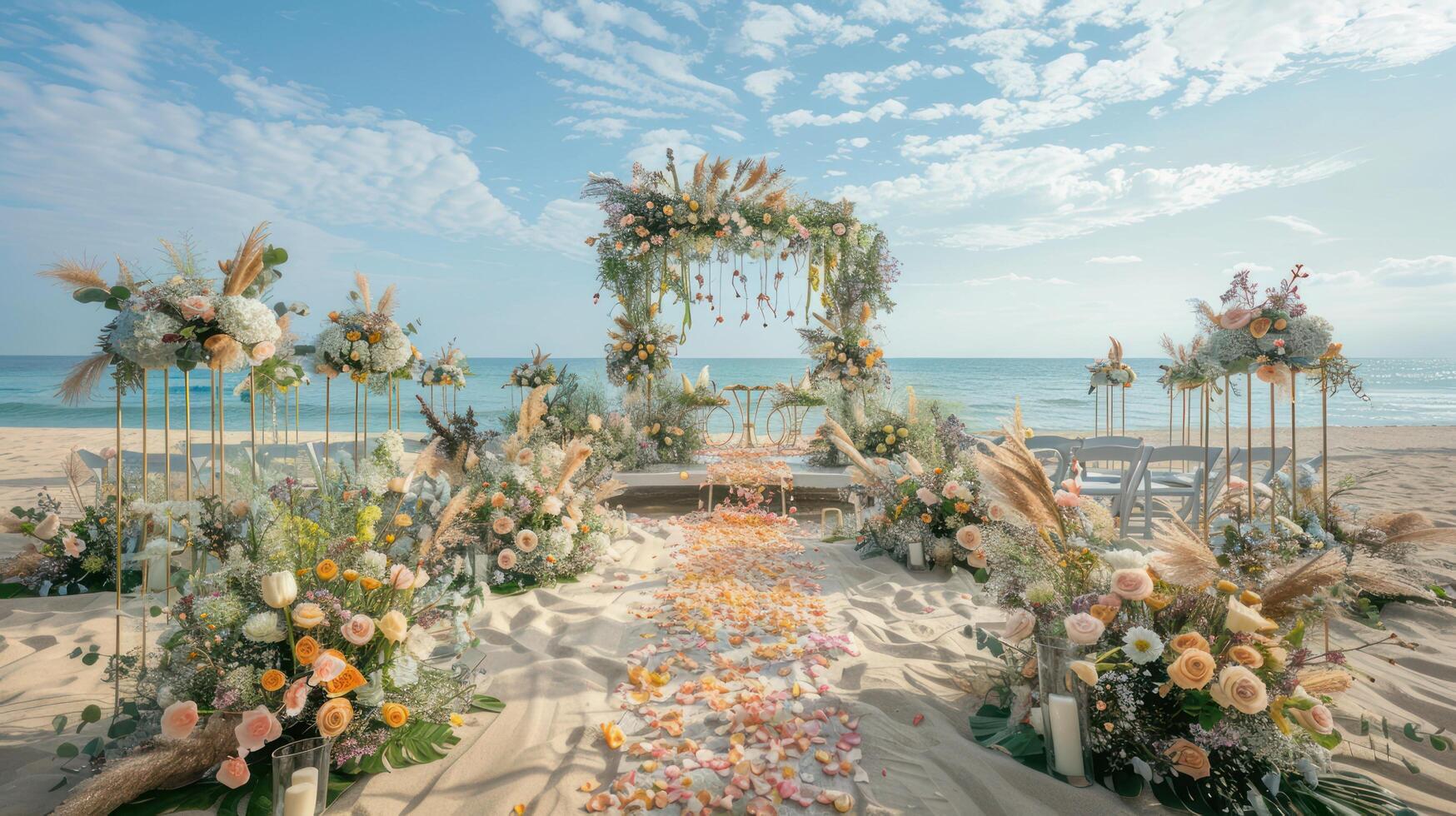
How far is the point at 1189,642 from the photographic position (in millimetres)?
2008

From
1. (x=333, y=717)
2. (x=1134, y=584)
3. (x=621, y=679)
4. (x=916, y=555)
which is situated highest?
(x=1134, y=584)

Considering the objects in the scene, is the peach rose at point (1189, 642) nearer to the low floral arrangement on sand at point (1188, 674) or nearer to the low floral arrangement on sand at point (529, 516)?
the low floral arrangement on sand at point (1188, 674)

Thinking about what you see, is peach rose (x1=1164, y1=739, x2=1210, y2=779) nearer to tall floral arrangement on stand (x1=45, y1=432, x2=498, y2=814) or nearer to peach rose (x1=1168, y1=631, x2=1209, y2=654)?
peach rose (x1=1168, y1=631, x2=1209, y2=654)

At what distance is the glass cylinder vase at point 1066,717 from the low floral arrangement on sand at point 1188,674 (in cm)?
1

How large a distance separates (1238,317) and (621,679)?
323cm

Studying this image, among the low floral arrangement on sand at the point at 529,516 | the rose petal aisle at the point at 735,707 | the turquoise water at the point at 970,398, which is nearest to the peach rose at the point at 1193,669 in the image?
the rose petal aisle at the point at 735,707

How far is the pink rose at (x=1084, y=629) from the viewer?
204 cm

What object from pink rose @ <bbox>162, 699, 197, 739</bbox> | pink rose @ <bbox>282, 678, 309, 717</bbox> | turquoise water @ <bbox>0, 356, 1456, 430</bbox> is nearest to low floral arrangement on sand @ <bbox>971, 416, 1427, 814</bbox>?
pink rose @ <bbox>282, 678, 309, 717</bbox>

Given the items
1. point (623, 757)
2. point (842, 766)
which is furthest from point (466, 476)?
point (842, 766)

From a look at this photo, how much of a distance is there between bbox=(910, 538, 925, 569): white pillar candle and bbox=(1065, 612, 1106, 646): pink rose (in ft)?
8.77

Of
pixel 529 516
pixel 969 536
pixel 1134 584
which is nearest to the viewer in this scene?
pixel 1134 584

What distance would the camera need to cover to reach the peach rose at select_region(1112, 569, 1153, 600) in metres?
2.07

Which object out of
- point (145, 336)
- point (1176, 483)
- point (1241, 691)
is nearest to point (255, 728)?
point (145, 336)

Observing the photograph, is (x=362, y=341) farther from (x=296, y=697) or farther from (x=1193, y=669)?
(x=1193, y=669)
